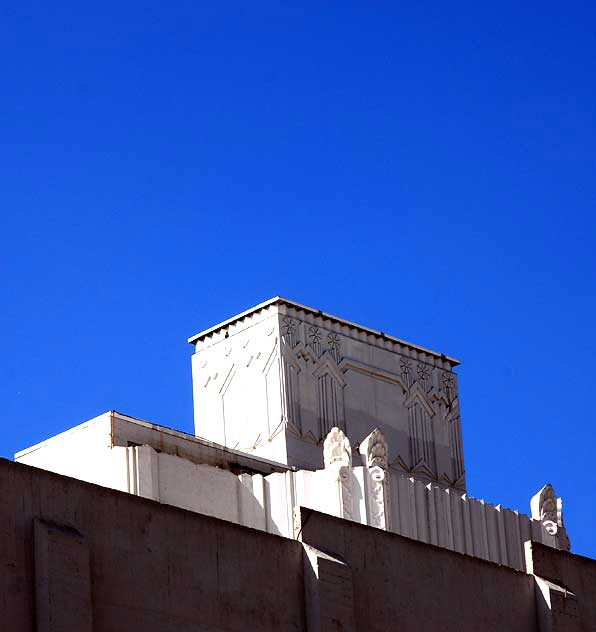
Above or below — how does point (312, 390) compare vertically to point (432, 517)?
above

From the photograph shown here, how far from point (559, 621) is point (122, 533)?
32.2ft

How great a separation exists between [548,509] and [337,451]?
6647 mm

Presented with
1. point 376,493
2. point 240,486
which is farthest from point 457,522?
point 240,486

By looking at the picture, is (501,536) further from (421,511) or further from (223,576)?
(223,576)

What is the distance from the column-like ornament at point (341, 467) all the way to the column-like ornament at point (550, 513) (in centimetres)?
Result: 593

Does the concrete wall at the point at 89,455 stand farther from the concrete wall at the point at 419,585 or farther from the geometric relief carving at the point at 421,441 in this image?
the geometric relief carving at the point at 421,441

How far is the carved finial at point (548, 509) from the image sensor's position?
134 feet

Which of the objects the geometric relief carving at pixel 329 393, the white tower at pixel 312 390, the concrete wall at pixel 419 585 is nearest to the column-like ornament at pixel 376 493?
the white tower at pixel 312 390

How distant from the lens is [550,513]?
4119 centimetres

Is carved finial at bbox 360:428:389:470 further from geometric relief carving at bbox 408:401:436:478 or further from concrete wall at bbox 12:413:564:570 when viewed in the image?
geometric relief carving at bbox 408:401:436:478

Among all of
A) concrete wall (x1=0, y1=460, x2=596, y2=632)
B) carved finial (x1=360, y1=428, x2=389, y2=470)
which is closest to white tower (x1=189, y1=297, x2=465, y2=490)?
carved finial (x1=360, y1=428, x2=389, y2=470)

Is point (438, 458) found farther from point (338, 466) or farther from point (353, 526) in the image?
point (353, 526)

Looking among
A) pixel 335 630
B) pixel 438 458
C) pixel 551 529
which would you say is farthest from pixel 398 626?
pixel 438 458

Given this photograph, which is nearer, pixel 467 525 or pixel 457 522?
pixel 457 522
